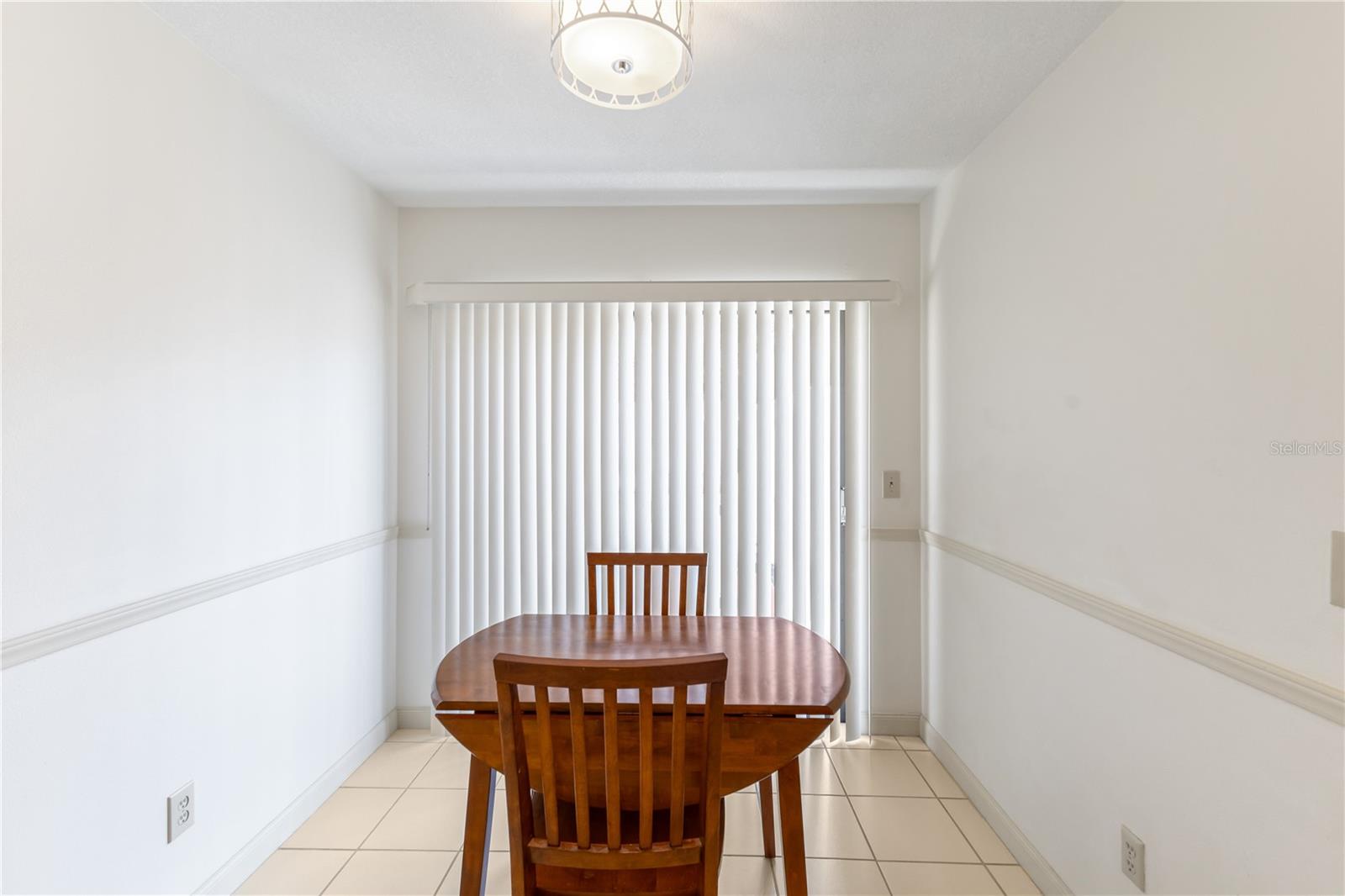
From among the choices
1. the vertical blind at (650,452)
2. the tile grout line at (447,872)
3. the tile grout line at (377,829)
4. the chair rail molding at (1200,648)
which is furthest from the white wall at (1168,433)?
the tile grout line at (377,829)

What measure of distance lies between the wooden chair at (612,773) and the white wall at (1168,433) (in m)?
1.04

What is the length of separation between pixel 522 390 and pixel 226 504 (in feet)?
4.87

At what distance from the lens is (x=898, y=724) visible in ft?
11.2

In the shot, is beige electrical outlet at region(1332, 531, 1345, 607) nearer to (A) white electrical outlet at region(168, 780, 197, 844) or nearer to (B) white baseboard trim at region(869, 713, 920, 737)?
(B) white baseboard trim at region(869, 713, 920, 737)

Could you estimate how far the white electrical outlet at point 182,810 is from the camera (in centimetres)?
195

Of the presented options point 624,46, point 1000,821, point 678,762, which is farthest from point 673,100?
point 1000,821

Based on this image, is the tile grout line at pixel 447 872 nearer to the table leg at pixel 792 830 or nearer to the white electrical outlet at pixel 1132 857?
the table leg at pixel 792 830

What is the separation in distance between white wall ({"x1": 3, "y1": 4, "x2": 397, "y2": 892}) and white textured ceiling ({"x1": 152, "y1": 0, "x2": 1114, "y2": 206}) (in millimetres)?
270

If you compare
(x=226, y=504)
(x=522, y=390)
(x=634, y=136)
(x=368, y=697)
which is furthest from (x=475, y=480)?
(x=634, y=136)

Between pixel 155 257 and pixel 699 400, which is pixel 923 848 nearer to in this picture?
pixel 699 400

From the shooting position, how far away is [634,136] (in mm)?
2660

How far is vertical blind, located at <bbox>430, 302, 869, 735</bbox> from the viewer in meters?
3.42

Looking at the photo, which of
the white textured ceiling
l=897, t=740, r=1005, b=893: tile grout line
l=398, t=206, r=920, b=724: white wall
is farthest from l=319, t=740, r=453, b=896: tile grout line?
the white textured ceiling

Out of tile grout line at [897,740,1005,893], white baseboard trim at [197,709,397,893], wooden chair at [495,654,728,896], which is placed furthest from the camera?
tile grout line at [897,740,1005,893]
